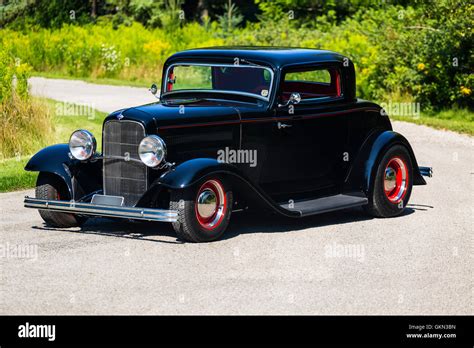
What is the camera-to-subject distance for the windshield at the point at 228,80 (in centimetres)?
1070

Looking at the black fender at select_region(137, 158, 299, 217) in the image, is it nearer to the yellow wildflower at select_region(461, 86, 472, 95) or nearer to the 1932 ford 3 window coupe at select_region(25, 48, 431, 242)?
the 1932 ford 3 window coupe at select_region(25, 48, 431, 242)

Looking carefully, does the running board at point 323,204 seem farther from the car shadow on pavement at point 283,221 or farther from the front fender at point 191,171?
the front fender at point 191,171

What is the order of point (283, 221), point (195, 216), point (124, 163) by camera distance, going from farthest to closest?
1. point (283, 221)
2. point (124, 163)
3. point (195, 216)

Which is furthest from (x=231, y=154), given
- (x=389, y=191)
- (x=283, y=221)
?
(x=389, y=191)

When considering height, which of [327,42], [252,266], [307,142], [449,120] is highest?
[327,42]

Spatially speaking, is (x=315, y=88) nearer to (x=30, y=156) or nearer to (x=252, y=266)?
(x=252, y=266)

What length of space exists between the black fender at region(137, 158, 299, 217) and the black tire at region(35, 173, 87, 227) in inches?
50.0

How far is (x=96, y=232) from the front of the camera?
34.4 ft

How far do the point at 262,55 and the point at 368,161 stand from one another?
5.73ft

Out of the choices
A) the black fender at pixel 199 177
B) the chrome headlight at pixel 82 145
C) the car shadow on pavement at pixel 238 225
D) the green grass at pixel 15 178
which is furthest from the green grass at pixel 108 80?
the black fender at pixel 199 177

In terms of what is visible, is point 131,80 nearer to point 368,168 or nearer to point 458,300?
point 368,168

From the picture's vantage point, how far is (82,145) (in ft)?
34.4

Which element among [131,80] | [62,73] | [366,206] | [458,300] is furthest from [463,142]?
[62,73]
